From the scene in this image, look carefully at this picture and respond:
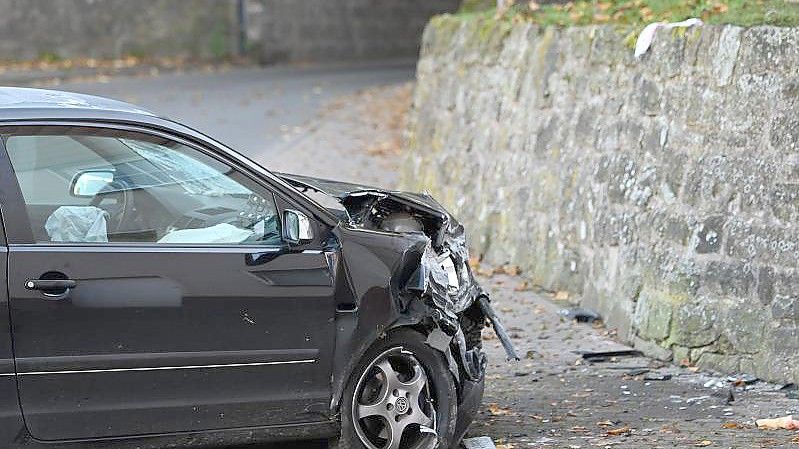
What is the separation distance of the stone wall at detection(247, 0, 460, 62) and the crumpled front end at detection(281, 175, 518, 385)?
2372cm

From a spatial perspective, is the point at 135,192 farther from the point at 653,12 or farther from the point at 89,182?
the point at 653,12

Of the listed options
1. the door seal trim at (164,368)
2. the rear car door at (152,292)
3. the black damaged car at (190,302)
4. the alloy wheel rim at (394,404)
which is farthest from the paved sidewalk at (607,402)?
the rear car door at (152,292)

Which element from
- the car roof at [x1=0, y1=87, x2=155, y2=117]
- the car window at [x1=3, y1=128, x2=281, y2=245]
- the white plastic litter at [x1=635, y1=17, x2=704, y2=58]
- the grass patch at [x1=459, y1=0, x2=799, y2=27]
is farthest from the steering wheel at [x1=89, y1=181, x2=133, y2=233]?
the white plastic litter at [x1=635, y1=17, x2=704, y2=58]

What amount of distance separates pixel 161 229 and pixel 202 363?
2.03 feet

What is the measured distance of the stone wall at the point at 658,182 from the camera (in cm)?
830

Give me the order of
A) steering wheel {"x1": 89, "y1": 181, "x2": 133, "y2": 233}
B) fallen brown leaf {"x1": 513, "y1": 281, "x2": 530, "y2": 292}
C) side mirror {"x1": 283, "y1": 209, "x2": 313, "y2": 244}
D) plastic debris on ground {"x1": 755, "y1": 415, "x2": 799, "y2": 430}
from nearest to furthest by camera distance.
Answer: steering wheel {"x1": 89, "y1": 181, "x2": 133, "y2": 233}
side mirror {"x1": 283, "y1": 209, "x2": 313, "y2": 244}
plastic debris on ground {"x1": 755, "y1": 415, "x2": 799, "y2": 430}
fallen brown leaf {"x1": 513, "y1": 281, "x2": 530, "y2": 292}

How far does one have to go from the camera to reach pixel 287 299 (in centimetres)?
608

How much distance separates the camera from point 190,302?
5902mm

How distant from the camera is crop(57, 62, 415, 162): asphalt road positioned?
18188mm

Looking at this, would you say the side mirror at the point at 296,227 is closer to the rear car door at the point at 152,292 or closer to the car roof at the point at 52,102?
the rear car door at the point at 152,292

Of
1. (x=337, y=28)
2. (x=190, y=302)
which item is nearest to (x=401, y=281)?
(x=190, y=302)

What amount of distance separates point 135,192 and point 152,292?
52cm

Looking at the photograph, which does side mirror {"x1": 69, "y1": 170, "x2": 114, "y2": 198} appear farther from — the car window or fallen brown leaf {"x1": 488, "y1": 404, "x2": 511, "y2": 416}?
fallen brown leaf {"x1": 488, "y1": 404, "x2": 511, "y2": 416}

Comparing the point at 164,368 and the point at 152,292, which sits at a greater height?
the point at 152,292
